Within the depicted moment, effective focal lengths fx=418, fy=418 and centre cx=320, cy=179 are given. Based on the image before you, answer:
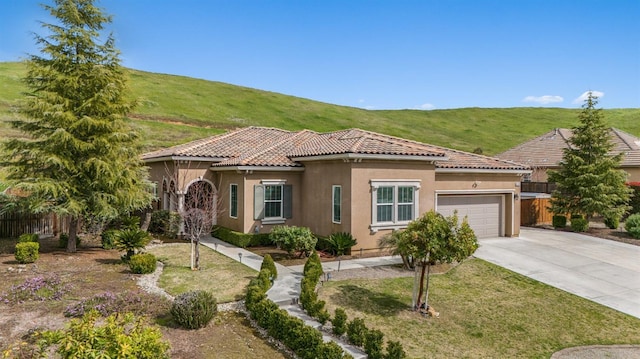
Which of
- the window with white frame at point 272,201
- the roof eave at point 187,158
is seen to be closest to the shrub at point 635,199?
the window with white frame at point 272,201

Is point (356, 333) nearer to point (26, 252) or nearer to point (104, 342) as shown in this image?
point (104, 342)

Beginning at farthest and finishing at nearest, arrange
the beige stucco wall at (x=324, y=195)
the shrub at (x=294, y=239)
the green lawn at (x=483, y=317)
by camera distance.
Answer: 1. the beige stucco wall at (x=324, y=195)
2. the shrub at (x=294, y=239)
3. the green lawn at (x=483, y=317)

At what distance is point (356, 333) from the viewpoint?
864 cm

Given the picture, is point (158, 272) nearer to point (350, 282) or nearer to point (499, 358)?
point (350, 282)

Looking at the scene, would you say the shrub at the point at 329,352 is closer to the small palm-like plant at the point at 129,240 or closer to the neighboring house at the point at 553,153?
the small palm-like plant at the point at 129,240

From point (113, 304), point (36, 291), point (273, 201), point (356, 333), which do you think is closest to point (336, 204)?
point (273, 201)

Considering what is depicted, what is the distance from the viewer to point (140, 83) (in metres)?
63.1

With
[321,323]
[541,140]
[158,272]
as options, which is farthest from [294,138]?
[541,140]

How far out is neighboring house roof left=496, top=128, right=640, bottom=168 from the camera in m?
30.1

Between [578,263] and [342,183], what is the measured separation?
9.54 meters

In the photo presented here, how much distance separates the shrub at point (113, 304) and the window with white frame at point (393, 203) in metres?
8.67

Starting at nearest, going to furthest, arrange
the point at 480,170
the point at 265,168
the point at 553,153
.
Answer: the point at 265,168 < the point at 480,170 < the point at 553,153

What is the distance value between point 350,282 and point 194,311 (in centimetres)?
517

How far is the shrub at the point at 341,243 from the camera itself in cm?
1553
